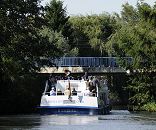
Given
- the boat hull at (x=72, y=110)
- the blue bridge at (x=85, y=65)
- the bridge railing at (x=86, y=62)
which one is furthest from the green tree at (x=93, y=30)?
the boat hull at (x=72, y=110)

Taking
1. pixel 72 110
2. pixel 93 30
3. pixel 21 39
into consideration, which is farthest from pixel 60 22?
pixel 72 110

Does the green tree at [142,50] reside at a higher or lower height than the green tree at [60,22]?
lower

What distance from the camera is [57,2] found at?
→ 97.1 metres

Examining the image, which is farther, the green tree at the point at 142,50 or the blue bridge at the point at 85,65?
the blue bridge at the point at 85,65

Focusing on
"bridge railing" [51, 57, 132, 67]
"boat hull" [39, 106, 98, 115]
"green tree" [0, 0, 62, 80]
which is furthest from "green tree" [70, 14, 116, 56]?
"boat hull" [39, 106, 98, 115]

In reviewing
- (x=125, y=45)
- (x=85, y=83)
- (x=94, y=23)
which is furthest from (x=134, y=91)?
(x=94, y=23)

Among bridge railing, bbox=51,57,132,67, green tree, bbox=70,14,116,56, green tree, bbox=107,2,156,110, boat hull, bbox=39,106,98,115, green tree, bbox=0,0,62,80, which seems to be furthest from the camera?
green tree, bbox=70,14,116,56

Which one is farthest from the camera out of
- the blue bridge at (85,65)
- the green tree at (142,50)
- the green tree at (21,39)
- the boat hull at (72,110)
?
the blue bridge at (85,65)

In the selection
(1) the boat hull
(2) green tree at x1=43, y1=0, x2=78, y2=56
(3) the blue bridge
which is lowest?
(1) the boat hull

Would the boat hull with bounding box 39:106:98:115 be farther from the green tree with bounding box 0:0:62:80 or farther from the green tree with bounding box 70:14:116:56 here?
the green tree with bounding box 70:14:116:56

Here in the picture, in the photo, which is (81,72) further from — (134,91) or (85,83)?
(85,83)

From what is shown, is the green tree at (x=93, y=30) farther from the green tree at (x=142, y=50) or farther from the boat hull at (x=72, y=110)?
the boat hull at (x=72, y=110)

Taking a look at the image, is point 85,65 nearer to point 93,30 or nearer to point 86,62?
point 86,62

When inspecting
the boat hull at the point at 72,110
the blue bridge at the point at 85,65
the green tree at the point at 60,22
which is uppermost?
the green tree at the point at 60,22
